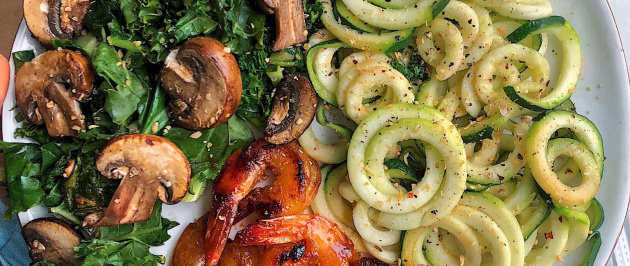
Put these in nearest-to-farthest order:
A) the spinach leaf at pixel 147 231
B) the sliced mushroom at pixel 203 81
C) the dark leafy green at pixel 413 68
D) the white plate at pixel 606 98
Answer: the sliced mushroom at pixel 203 81 → the spinach leaf at pixel 147 231 → the dark leafy green at pixel 413 68 → the white plate at pixel 606 98

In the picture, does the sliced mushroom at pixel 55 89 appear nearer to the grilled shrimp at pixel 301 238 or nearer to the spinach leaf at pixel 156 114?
the spinach leaf at pixel 156 114

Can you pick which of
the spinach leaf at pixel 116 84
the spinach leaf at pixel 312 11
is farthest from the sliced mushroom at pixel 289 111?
the spinach leaf at pixel 116 84

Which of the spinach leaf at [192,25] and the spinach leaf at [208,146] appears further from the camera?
the spinach leaf at [208,146]

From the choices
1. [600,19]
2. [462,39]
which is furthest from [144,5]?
[600,19]

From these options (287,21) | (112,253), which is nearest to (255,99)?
(287,21)

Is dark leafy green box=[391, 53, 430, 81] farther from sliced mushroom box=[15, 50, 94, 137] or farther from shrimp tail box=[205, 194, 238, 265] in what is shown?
sliced mushroom box=[15, 50, 94, 137]

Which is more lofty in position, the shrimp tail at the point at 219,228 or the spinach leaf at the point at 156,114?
the spinach leaf at the point at 156,114

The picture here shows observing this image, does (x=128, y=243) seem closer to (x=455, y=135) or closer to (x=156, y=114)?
(x=156, y=114)
